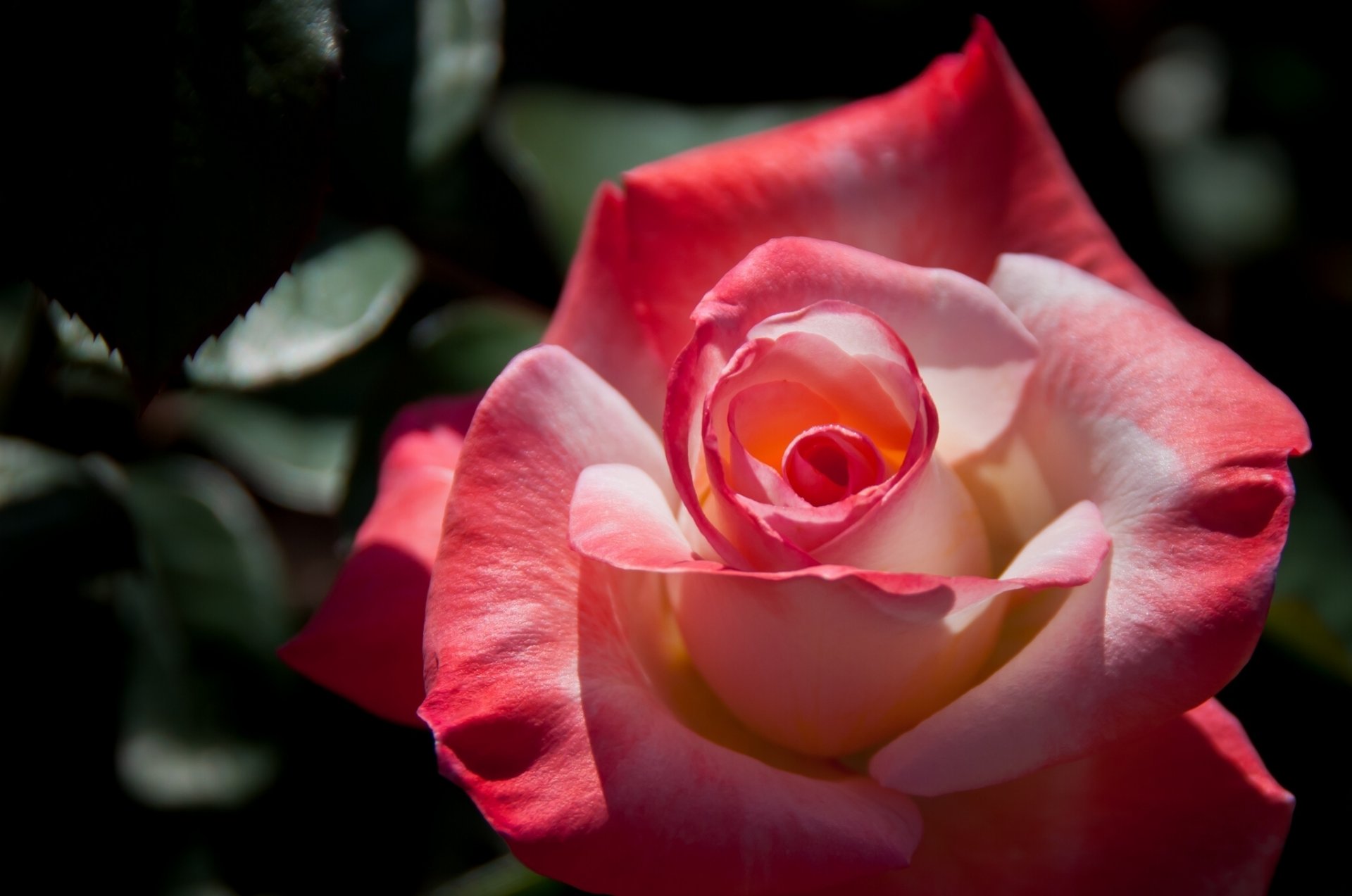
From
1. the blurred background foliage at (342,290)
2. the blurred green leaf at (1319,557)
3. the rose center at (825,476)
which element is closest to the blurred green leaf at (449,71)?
the blurred background foliage at (342,290)

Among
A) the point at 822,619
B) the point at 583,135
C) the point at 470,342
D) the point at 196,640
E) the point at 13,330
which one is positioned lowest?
the point at 196,640

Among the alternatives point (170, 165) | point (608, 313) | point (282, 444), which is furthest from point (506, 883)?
point (282, 444)

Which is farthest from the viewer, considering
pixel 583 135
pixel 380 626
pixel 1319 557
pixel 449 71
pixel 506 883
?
pixel 583 135

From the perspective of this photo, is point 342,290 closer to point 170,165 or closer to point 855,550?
point 170,165

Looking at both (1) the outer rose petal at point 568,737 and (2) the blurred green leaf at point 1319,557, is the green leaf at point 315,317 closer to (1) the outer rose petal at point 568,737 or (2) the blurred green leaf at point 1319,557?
(1) the outer rose petal at point 568,737

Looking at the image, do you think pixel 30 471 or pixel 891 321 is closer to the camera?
pixel 891 321

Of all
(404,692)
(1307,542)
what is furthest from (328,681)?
(1307,542)

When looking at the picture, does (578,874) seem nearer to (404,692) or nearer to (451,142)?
(404,692)

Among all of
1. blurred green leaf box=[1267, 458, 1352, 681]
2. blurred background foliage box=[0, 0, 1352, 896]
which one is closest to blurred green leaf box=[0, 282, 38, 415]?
blurred background foliage box=[0, 0, 1352, 896]
